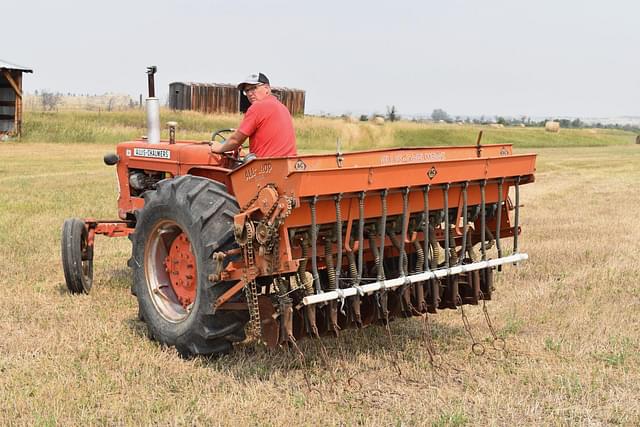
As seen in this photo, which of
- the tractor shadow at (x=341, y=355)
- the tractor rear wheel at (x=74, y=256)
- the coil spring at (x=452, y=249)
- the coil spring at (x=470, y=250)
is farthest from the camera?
the tractor rear wheel at (x=74, y=256)

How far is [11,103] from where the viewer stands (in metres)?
29.6

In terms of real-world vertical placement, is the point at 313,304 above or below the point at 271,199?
below

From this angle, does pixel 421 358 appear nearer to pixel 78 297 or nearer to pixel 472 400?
pixel 472 400

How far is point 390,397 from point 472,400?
1.58ft

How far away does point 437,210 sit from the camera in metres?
A: 5.36

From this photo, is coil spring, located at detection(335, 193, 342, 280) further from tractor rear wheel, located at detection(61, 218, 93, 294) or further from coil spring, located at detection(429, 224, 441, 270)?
tractor rear wheel, located at detection(61, 218, 93, 294)

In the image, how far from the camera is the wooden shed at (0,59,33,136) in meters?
28.5

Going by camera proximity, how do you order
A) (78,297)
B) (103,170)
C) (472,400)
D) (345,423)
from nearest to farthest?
(345,423), (472,400), (78,297), (103,170)

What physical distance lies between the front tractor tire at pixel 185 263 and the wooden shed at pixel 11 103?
25237mm

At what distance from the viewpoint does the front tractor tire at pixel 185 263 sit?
484 cm

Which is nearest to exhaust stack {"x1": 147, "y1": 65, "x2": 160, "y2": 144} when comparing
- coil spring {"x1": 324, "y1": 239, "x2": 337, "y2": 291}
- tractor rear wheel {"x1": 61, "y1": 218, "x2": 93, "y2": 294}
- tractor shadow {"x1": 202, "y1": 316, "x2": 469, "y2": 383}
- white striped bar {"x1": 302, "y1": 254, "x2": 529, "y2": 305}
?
tractor rear wheel {"x1": 61, "y1": 218, "x2": 93, "y2": 294}

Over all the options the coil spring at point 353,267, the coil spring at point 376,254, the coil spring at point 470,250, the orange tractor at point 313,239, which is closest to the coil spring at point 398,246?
the orange tractor at point 313,239

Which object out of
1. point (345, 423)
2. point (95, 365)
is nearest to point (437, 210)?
point (345, 423)

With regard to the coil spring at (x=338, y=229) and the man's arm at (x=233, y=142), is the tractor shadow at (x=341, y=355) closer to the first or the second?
the coil spring at (x=338, y=229)
